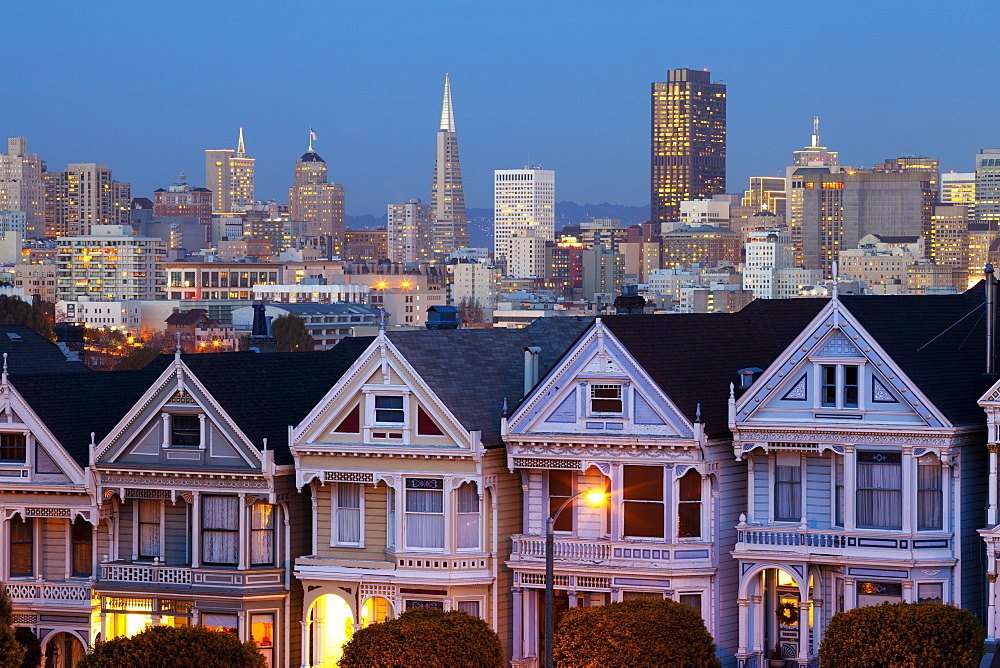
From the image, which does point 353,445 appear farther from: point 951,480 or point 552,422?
point 951,480

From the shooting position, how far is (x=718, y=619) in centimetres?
4253

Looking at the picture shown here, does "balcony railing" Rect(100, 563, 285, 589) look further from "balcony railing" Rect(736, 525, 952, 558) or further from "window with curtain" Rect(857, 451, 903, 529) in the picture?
"window with curtain" Rect(857, 451, 903, 529)

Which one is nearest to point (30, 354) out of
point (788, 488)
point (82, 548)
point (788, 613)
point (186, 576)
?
point (82, 548)

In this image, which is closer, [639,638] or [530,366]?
[639,638]

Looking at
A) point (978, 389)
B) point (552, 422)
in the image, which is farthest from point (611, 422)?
point (978, 389)

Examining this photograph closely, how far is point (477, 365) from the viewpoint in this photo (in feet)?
151

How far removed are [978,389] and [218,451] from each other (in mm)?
14305

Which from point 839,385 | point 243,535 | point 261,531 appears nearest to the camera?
point 839,385

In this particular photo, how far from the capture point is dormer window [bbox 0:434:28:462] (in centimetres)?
4781

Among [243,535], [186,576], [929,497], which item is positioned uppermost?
[929,497]

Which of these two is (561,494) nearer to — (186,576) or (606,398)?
(606,398)

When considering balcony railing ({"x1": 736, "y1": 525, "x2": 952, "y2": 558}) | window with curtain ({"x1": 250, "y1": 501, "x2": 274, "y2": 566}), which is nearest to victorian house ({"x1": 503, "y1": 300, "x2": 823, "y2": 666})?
balcony railing ({"x1": 736, "y1": 525, "x2": 952, "y2": 558})

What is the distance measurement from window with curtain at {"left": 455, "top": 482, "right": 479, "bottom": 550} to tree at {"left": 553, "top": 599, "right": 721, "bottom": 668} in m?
3.44

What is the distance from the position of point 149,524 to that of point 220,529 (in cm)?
180
